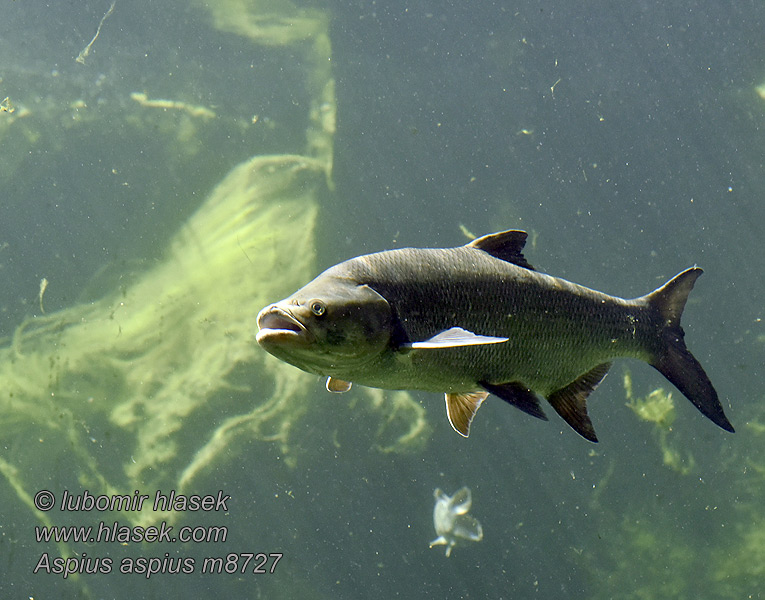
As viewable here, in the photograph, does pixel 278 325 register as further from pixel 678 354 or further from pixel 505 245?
pixel 678 354

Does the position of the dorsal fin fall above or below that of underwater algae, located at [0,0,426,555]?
above

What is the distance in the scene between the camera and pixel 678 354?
2.88m

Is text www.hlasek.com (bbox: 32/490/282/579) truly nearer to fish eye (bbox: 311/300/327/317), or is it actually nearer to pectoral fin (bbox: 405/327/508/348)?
fish eye (bbox: 311/300/327/317)

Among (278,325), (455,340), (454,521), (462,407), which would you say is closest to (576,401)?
(462,407)

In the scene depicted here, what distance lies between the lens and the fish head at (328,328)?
199cm

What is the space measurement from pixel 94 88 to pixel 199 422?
5999 mm

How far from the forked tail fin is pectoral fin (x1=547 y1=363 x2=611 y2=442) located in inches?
16.3

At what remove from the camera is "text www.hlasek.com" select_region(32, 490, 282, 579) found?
8.07 meters

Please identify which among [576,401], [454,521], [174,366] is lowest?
[454,521]

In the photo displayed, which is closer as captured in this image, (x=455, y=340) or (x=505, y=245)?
(x=455, y=340)

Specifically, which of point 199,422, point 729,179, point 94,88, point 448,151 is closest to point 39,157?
point 94,88

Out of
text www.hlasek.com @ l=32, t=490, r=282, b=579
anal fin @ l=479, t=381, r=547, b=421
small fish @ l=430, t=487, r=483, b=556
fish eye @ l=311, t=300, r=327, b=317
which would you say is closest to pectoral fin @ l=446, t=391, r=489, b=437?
anal fin @ l=479, t=381, r=547, b=421

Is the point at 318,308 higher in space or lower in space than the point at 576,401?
higher

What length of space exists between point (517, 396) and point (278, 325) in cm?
119
